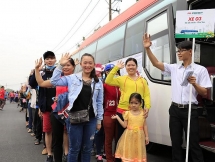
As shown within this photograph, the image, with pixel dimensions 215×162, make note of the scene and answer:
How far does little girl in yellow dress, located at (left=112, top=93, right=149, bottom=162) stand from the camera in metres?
3.50

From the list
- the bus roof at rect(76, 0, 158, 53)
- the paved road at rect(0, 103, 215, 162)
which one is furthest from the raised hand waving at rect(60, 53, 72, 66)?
the bus roof at rect(76, 0, 158, 53)

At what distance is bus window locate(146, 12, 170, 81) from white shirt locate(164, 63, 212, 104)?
23.8 inches

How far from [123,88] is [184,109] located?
990 millimetres

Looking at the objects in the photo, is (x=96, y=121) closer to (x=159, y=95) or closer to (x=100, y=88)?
(x=100, y=88)

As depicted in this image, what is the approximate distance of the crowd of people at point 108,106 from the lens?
3.11m

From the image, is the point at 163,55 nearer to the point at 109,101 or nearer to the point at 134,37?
the point at 109,101

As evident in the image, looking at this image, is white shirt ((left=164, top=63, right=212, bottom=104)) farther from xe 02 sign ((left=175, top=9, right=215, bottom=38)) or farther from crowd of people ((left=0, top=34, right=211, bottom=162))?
xe 02 sign ((left=175, top=9, right=215, bottom=38))

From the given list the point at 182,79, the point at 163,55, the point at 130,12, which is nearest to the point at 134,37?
the point at 130,12

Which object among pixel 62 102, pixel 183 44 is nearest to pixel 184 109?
pixel 183 44

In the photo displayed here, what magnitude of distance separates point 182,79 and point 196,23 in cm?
77

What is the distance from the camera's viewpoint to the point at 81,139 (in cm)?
321

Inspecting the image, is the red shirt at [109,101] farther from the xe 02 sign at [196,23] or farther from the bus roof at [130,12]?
the bus roof at [130,12]

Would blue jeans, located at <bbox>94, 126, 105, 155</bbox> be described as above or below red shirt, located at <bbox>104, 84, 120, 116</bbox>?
below

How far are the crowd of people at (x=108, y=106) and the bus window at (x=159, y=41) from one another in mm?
538
